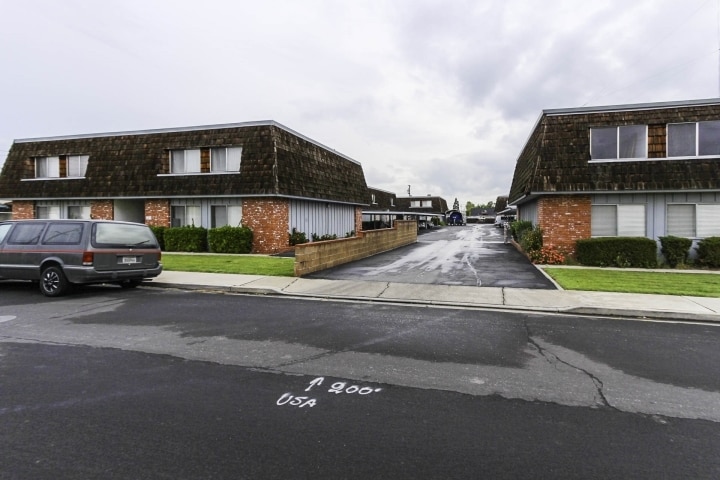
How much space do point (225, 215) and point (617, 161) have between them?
16.4 metres

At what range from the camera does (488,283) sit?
38.2 ft

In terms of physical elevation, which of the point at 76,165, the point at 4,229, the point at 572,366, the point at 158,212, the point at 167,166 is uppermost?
the point at 76,165

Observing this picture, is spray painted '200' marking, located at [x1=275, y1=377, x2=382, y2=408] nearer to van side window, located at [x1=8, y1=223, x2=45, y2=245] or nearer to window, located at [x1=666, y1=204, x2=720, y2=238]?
van side window, located at [x1=8, y1=223, x2=45, y2=245]

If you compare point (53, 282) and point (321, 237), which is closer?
point (53, 282)

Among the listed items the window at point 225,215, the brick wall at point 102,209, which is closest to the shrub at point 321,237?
the window at point 225,215

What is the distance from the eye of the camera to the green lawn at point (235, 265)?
43.9 ft

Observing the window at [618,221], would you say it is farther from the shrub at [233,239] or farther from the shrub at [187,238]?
the shrub at [187,238]

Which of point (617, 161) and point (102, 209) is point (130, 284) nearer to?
point (102, 209)

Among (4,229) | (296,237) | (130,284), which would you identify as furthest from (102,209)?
(130,284)

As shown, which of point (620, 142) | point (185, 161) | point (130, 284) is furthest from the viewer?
point (185, 161)

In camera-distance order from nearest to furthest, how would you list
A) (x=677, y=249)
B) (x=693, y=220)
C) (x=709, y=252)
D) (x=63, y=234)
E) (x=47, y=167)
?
(x=63, y=234) → (x=709, y=252) → (x=677, y=249) → (x=693, y=220) → (x=47, y=167)

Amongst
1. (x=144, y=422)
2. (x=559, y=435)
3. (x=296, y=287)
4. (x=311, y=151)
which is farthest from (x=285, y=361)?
(x=311, y=151)

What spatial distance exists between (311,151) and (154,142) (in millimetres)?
7637

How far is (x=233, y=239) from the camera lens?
63.5 ft
